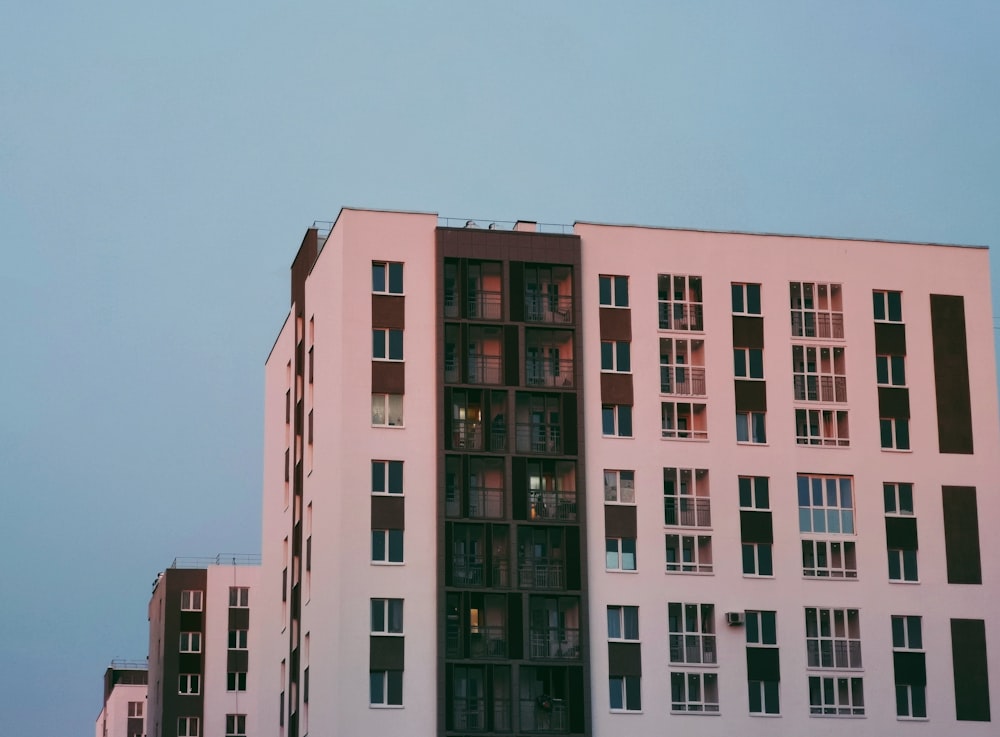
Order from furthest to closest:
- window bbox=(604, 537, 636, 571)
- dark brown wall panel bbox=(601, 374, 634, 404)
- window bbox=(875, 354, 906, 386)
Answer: window bbox=(875, 354, 906, 386), dark brown wall panel bbox=(601, 374, 634, 404), window bbox=(604, 537, 636, 571)

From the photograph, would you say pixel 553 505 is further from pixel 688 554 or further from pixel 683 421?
pixel 683 421

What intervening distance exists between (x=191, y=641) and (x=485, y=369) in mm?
52320

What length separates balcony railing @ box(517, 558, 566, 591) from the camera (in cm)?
6931

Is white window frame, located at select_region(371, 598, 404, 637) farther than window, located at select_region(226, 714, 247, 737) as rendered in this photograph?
No

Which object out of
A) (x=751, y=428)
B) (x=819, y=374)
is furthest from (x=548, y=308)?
(x=819, y=374)

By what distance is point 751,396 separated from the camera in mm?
73438

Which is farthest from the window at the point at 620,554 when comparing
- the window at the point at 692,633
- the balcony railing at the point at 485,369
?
the balcony railing at the point at 485,369

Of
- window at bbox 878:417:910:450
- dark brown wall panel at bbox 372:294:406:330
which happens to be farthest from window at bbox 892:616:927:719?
dark brown wall panel at bbox 372:294:406:330

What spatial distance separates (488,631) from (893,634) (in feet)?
54.9

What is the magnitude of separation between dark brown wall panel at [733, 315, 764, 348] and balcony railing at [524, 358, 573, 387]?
7.29 meters

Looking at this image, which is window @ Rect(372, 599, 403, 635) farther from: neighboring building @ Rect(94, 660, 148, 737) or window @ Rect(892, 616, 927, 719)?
neighboring building @ Rect(94, 660, 148, 737)

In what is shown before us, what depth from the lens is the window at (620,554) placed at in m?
70.5

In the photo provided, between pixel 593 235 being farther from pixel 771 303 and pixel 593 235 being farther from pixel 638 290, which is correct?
pixel 771 303

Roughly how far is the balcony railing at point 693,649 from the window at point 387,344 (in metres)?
15.7
